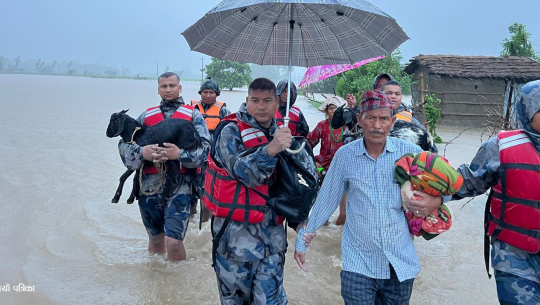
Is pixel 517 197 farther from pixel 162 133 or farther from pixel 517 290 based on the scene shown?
pixel 162 133

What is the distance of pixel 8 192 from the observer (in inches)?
328

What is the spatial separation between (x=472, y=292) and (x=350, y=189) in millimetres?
2932

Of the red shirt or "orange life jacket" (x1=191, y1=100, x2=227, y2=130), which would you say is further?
"orange life jacket" (x1=191, y1=100, x2=227, y2=130)

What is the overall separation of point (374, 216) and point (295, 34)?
1.68 m

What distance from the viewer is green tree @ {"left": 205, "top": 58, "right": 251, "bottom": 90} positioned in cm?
6419

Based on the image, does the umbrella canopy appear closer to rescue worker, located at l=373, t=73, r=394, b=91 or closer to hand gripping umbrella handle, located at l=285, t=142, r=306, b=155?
hand gripping umbrella handle, located at l=285, t=142, r=306, b=155

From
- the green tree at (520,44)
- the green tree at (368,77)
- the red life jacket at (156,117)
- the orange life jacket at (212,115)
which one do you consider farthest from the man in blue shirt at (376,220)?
the green tree at (520,44)

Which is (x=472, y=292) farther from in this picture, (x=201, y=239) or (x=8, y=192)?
(x=8, y=192)

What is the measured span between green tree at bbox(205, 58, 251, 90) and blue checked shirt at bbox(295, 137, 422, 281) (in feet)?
205

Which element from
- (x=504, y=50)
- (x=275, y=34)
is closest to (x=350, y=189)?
(x=275, y=34)

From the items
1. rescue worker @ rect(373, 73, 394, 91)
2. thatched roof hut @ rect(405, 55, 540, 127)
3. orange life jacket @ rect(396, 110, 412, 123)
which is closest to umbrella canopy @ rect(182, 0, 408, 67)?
orange life jacket @ rect(396, 110, 412, 123)

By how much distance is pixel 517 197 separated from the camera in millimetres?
2512

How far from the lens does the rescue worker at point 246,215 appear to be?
8.95ft

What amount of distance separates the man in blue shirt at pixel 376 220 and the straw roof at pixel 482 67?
1960cm
